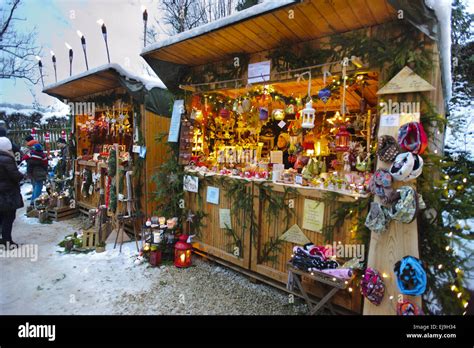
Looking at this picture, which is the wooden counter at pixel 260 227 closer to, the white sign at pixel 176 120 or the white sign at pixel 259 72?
the white sign at pixel 176 120

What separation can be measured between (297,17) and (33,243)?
5651mm

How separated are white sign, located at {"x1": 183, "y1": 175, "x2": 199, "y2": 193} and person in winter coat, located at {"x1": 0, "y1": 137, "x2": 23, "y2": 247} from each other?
272 centimetres

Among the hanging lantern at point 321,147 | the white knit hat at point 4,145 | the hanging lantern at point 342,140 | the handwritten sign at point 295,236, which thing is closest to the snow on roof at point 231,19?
the hanging lantern at point 342,140

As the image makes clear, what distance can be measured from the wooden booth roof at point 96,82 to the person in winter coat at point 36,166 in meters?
1.56

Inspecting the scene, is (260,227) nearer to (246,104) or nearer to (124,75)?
(246,104)

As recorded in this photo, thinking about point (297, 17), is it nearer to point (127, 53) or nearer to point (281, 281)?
point (281, 281)

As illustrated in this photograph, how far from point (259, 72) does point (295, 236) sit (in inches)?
88.4

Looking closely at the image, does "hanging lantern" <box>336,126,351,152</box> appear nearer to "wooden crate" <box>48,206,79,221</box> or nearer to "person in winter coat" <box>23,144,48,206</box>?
"wooden crate" <box>48,206,79,221</box>

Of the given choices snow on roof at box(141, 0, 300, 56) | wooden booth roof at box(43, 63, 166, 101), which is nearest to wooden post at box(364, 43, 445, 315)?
snow on roof at box(141, 0, 300, 56)

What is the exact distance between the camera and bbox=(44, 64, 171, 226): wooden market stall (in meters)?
5.18

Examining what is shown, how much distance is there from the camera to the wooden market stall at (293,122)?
258 cm

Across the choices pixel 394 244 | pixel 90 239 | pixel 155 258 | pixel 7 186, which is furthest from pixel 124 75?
pixel 394 244

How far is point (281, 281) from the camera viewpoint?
11.3ft

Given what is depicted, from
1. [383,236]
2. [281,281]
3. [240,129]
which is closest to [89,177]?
[240,129]
